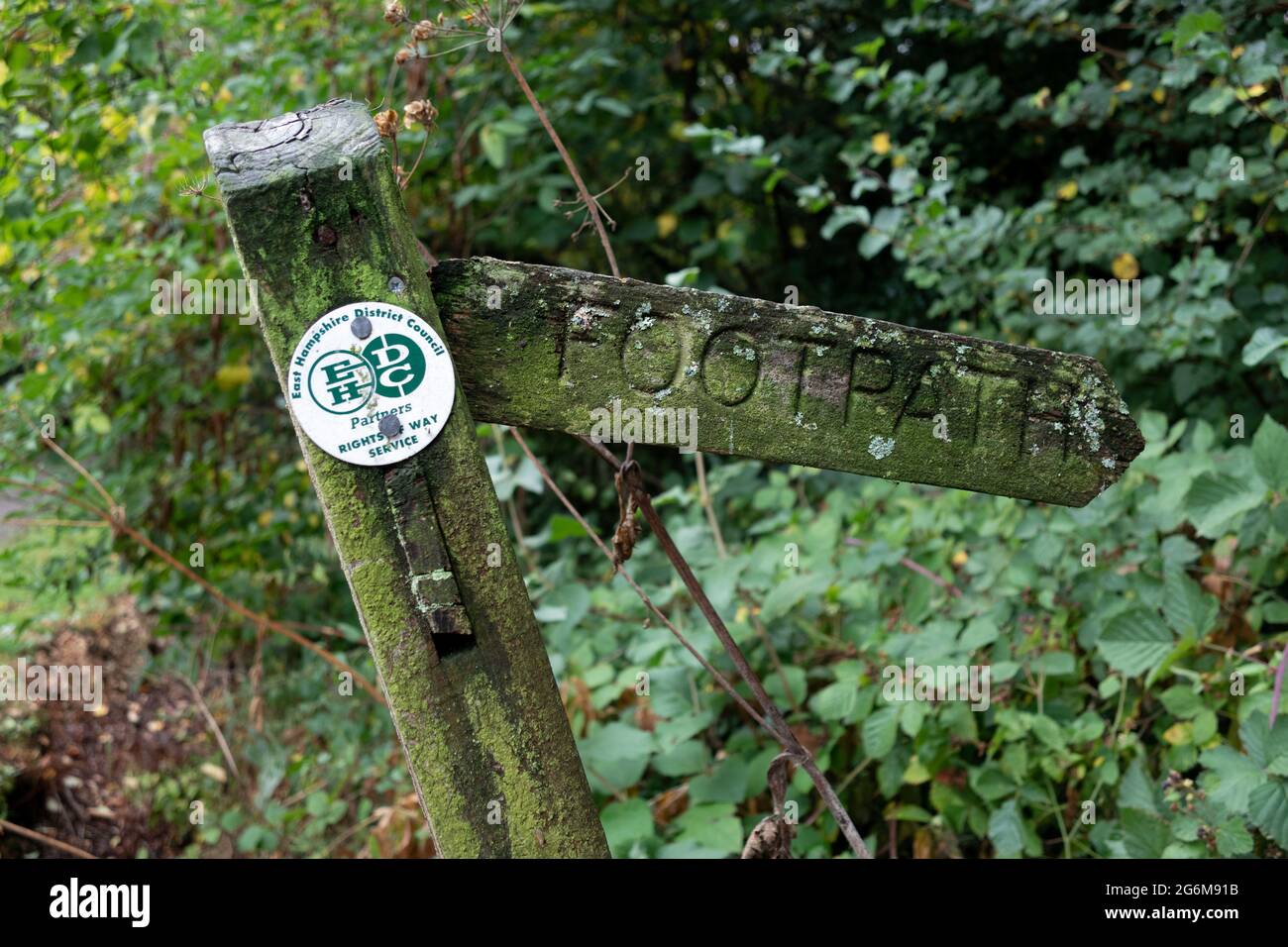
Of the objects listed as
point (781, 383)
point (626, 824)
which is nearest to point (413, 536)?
point (781, 383)

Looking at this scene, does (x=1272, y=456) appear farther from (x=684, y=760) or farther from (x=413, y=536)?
(x=413, y=536)

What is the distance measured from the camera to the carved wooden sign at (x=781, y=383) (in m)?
1.34

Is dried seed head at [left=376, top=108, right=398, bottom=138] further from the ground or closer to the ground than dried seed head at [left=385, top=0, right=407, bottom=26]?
closer to the ground

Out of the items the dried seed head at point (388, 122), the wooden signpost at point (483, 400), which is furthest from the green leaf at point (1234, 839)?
the dried seed head at point (388, 122)

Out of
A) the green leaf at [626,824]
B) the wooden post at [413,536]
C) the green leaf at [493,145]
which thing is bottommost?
the green leaf at [626,824]

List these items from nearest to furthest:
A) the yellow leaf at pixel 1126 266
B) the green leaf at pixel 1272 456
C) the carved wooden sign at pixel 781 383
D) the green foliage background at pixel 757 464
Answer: the carved wooden sign at pixel 781 383, the green leaf at pixel 1272 456, the green foliage background at pixel 757 464, the yellow leaf at pixel 1126 266

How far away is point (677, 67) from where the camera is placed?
483 cm

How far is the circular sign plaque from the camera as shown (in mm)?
1245

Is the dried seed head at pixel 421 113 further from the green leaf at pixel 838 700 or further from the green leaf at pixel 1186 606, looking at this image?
the green leaf at pixel 1186 606

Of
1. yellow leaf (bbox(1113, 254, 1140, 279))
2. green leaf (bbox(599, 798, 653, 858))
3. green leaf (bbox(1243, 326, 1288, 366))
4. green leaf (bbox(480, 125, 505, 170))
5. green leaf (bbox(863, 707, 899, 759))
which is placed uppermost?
green leaf (bbox(480, 125, 505, 170))

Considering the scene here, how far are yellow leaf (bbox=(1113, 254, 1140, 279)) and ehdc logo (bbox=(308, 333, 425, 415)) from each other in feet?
9.24

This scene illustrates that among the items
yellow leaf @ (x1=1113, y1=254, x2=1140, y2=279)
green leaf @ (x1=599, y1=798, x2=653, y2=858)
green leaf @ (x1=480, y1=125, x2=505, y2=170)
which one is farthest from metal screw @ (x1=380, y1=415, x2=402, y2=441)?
yellow leaf @ (x1=1113, y1=254, x2=1140, y2=279)

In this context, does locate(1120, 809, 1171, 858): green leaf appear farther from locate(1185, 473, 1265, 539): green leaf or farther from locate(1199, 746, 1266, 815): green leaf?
locate(1185, 473, 1265, 539): green leaf

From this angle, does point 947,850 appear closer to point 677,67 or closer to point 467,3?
point 467,3
